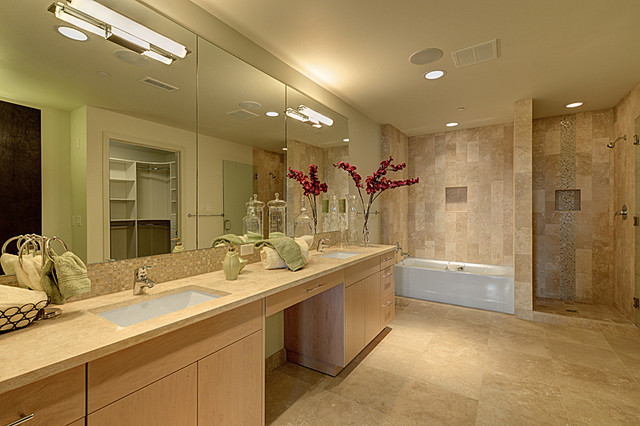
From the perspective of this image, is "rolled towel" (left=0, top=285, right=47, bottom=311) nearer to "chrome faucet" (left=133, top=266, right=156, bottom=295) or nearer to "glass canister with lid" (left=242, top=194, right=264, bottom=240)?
"chrome faucet" (left=133, top=266, right=156, bottom=295)

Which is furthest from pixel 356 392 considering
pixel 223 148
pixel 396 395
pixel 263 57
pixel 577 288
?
pixel 577 288

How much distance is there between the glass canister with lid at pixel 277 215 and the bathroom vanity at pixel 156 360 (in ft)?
1.64

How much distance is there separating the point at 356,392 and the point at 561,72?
3.23 meters

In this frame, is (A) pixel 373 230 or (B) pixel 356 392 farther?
(A) pixel 373 230

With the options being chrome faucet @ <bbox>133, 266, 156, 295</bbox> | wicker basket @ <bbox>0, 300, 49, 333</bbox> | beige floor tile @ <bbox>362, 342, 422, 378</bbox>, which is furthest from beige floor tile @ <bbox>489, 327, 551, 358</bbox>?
wicker basket @ <bbox>0, 300, 49, 333</bbox>

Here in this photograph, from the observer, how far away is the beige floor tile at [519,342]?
266 centimetres

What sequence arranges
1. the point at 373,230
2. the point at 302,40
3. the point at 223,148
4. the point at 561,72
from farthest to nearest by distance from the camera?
1. the point at 373,230
2. the point at 561,72
3. the point at 302,40
4. the point at 223,148

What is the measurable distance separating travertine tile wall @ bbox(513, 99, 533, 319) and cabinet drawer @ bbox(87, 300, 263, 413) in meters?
3.37

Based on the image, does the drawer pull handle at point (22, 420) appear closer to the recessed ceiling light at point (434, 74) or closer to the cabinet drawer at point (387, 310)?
the cabinet drawer at point (387, 310)

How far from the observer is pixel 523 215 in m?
3.43

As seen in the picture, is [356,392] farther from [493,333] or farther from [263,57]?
[263,57]

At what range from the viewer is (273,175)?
7.77 ft

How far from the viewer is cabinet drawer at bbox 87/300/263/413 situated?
34.5 inches

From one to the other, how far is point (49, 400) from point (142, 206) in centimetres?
98
